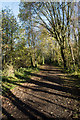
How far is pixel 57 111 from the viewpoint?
3.08 meters

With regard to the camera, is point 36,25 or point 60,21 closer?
point 60,21

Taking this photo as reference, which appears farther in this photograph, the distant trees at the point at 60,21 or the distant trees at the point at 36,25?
the distant trees at the point at 60,21

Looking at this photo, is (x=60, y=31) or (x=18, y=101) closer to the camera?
(x=18, y=101)

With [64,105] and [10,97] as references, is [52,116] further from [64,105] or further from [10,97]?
[10,97]

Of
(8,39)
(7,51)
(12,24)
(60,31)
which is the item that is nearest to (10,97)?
(7,51)

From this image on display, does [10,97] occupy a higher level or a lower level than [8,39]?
lower

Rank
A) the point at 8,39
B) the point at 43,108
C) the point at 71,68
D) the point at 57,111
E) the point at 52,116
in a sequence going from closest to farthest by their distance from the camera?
the point at 52,116 → the point at 57,111 → the point at 43,108 → the point at 8,39 → the point at 71,68

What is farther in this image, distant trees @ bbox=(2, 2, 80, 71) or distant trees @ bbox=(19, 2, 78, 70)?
distant trees @ bbox=(19, 2, 78, 70)

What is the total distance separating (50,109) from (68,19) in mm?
7222

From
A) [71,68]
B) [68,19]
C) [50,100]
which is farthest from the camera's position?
[71,68]

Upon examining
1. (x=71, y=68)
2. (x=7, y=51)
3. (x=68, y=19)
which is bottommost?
(x=71, y=68)

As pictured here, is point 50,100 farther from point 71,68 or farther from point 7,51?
point 71,68

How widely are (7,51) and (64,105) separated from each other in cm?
486

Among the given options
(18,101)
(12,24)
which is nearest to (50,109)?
(18,101)
